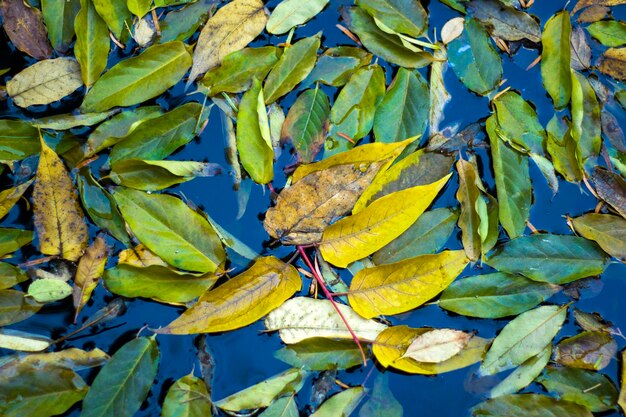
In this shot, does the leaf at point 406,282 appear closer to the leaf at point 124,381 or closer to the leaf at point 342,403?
the leaf at point 342,403

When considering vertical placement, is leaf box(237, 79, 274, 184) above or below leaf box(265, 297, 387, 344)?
above

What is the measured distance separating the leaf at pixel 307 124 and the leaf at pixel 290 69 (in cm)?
3

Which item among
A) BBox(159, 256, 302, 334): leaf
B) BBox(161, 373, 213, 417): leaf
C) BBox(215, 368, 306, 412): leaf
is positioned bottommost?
BBox(215, 368, 306, 412): leaf

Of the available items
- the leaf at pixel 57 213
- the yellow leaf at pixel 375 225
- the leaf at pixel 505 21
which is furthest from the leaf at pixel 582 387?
the leaf at pixel 57 213

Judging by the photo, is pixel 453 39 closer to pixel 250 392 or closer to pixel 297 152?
pixel 297 152

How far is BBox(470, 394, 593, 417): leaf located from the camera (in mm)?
875

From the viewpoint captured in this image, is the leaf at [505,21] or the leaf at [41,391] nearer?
the leaf at [41,391]

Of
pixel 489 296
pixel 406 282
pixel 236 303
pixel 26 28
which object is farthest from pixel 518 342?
pixel 26 28

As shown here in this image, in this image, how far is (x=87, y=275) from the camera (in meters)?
0.88

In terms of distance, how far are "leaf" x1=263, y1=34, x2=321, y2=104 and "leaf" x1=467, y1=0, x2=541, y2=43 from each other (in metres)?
0.28

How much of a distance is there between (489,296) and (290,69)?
1.53 feet

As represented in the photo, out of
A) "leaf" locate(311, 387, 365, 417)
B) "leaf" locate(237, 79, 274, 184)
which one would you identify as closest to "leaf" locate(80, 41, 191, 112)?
"leaf" locate(237, 79, 274, 184)

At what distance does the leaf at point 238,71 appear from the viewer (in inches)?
36.1

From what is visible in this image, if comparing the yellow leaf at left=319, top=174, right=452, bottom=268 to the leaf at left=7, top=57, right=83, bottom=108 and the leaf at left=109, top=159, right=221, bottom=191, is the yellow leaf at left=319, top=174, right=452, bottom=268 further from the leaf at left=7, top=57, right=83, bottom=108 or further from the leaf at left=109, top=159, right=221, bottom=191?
the leaf at left=7, top=57, right=83, bottom=108
